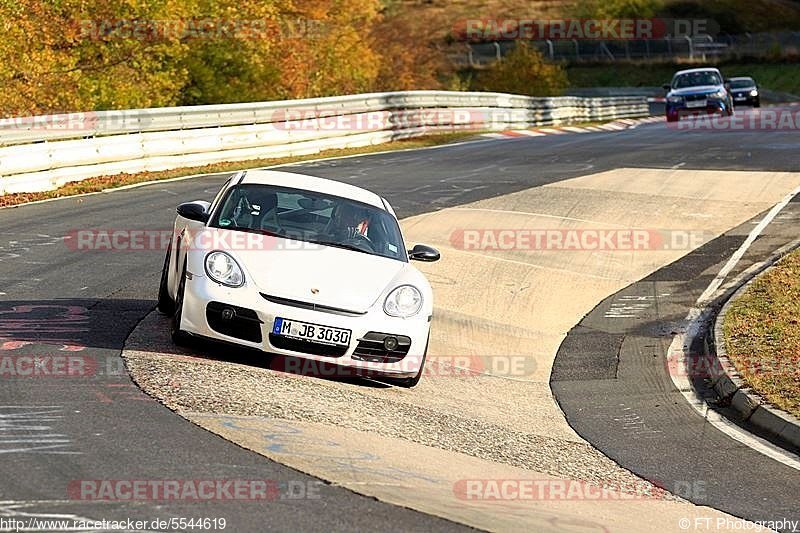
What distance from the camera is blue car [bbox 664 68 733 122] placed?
3838cm

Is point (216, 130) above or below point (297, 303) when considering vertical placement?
below

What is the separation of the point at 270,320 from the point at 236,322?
0.83 ft

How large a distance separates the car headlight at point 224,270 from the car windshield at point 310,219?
0.70 meters

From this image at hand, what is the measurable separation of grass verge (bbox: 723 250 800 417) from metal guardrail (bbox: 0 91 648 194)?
1115 centimetres

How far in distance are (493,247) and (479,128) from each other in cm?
2182

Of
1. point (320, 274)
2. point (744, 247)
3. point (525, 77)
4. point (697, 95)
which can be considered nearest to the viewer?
point (320, 274)

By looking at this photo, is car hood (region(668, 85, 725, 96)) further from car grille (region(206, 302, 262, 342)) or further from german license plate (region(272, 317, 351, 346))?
car grille (region(206, 302, 262, 342))

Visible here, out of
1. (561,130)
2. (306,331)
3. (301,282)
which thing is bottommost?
(561,130)

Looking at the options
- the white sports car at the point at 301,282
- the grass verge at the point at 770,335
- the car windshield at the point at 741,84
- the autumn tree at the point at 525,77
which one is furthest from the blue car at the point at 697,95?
the white sports car at the point at 301,282

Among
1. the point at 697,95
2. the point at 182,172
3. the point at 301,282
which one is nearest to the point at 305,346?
the point at 301,282

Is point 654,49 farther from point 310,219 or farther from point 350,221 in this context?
point 310,219

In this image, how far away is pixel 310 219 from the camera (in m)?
10.2

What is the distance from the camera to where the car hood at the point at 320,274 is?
8984 mm

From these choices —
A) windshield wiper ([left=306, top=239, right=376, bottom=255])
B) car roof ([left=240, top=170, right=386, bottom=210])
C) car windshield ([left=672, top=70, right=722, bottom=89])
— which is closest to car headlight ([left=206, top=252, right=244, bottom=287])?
windshield wiper ([left=306, top=239, right=376, bottom=255])
